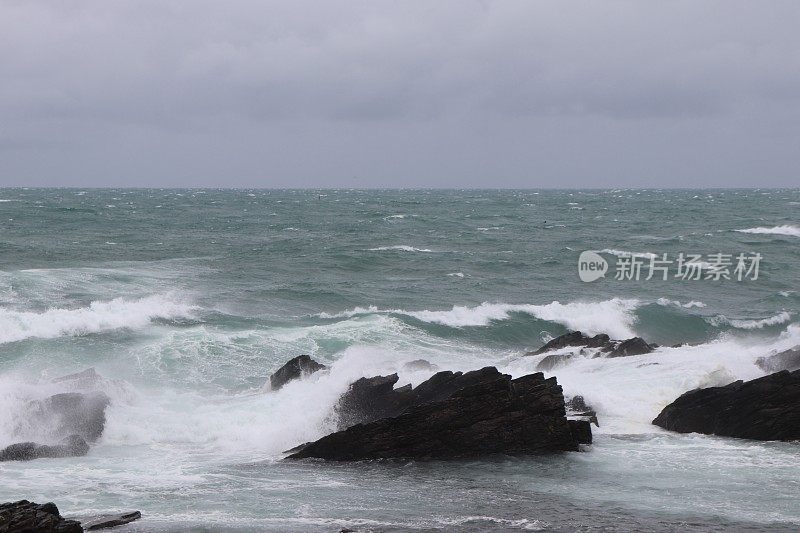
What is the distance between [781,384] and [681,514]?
649 cm

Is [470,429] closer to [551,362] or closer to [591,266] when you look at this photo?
[551,362]

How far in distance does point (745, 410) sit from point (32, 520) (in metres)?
14.9

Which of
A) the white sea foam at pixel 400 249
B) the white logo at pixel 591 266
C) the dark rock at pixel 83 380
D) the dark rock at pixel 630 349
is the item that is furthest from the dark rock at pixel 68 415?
the white sea foam at pixel 400 249

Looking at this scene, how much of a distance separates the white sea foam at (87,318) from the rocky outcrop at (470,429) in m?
15.4

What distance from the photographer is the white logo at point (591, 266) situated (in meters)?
50.0

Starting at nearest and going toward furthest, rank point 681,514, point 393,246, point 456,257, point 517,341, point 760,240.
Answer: point 681,514 < point 517,341 < point 456,257 < point 393,246 < point 760,240

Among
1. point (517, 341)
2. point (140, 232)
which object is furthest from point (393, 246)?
point (517, 341)

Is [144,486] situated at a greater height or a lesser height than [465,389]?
lesser

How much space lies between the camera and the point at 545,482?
54.1 feet

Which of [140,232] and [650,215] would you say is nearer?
[140,232]

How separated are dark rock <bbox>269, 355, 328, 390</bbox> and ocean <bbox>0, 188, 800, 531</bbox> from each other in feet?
1.43

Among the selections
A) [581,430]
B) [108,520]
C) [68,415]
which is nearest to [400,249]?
[68,415]

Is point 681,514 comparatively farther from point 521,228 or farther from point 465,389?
point 521,228

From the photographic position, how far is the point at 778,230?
80500 mm
